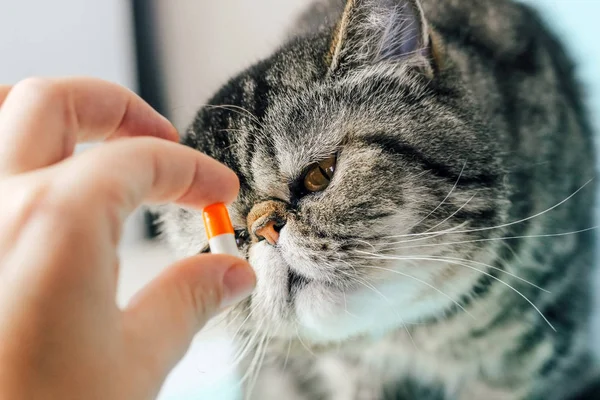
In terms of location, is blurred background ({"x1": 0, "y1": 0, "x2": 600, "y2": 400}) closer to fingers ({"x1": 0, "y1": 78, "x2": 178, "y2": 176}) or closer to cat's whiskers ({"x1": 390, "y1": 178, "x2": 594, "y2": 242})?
cat's whiskers ({"x1": 390, "y1": 178, "x2": 594, "y2": 242})

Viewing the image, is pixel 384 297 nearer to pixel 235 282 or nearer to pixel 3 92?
pixel 235 282

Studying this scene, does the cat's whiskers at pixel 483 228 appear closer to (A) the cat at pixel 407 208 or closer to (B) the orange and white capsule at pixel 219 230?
(A) the cat at pixel 407 208

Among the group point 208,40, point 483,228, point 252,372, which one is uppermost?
point 208,40

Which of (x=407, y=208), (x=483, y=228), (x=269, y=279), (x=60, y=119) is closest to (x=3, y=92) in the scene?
(x=60, y=119)

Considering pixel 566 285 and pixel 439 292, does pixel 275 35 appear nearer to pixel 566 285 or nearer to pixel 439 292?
pixel 439 292

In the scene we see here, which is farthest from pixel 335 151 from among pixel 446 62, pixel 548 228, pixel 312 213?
pixel 548 228

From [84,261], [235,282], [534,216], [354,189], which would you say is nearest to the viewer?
[84,261]
